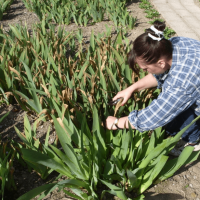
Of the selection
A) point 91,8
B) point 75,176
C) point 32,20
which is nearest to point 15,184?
point 75,176

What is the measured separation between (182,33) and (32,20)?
2740mm

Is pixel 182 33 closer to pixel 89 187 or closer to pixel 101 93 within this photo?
pixel 101 93

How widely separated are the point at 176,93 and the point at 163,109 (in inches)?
4.5

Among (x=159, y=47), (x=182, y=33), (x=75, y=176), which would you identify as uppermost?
(x=159, y=47)

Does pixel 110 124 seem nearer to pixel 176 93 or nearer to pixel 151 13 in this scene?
pixel 176 93

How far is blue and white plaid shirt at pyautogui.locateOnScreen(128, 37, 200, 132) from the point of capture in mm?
1159

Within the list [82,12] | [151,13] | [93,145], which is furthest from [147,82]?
[151,13]

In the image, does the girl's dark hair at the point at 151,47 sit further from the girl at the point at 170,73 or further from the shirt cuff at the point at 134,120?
the shirt cuff at the point at 134,120

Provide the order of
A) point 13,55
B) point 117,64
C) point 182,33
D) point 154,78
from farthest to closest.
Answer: point 182,33, point 13,55, point 117,64, point 154,78

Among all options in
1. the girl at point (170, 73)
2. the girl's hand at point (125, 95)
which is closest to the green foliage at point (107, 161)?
the girl at point (170, 73)

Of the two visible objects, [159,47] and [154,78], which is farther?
[154,78]

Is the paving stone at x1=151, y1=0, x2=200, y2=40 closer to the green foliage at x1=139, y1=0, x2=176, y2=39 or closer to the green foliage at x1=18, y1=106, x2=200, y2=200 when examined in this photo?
the green foliage at x1=139, y1=0, x2=176, y2=39

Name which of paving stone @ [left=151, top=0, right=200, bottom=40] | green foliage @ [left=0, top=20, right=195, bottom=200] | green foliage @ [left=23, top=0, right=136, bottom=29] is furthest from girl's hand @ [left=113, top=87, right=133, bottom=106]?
paving stone @ [left=151, top=0, right=200, bottom=40]

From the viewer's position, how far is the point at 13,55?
2.09 meters
